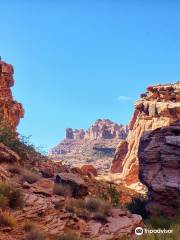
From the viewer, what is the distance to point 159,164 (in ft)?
64.8

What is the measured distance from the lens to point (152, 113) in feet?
231

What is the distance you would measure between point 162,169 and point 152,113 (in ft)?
170

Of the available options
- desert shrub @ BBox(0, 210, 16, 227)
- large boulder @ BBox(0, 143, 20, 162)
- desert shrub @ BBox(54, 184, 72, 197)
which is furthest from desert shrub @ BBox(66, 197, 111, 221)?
large boulder @ BBox(0, 143, 20, 162)

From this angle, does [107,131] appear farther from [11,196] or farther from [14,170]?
[11,196]

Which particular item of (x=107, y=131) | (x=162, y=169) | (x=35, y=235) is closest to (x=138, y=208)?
(x=162, y=169)

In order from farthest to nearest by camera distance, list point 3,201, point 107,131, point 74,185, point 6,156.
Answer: point 107,131 < point 6,156 < point 74,185 < point 3,201

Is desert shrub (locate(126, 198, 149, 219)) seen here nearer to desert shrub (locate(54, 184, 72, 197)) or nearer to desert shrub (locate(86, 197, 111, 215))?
desert shrub (locate(54, 184, 72, 197))

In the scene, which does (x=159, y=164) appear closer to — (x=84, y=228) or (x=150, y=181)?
(x=150, y=181)

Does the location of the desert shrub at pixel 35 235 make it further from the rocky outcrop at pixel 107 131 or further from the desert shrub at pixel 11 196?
the rocky outcrop at pixel 107 131

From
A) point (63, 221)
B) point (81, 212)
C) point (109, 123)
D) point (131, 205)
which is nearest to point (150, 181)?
point (131, 205)

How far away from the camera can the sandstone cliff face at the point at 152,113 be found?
65.2 meters

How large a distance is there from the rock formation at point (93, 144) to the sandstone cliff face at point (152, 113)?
28.2 meters

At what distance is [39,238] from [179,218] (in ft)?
26.4

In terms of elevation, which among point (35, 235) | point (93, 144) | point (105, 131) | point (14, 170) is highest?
point (105, 131)
